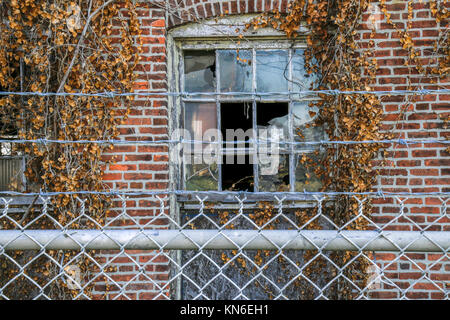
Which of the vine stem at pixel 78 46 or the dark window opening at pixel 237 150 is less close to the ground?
the vine stem at pixel 78 46

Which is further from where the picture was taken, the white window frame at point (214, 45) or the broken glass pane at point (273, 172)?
the broken glass pane at point (273, 172)

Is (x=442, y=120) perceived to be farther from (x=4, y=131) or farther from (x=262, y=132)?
(x=4, y=131)

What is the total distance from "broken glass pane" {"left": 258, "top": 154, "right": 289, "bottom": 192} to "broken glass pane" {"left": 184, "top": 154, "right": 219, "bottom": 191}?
0.45m

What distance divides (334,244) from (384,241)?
0.62 feet

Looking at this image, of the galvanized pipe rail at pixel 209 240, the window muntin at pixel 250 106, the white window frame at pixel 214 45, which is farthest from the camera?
the window muntin at pixel 250 106

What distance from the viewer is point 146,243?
4.72 ft

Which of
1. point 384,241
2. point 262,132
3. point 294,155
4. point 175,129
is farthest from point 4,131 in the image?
point 384,241

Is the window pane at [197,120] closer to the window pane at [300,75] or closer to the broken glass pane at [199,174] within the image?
the broken glass pane at [199,174]

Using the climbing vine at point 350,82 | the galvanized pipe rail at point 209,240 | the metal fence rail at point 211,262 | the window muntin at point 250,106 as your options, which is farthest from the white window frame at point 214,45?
the galvanized pipe rail at point 209,240

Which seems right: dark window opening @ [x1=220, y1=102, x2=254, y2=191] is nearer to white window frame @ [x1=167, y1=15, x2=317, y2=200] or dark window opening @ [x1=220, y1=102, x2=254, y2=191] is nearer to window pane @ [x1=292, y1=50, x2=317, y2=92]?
white window frame @ [x1=167, y1=15, x2=317, y2=200]

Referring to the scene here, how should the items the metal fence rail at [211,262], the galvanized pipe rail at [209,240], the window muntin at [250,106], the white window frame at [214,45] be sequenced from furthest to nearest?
1. the window muntin at [250,106]
2. the white window frame at [214,45]
3. the metal fence rail at [211,262]
4. the galvanized pipe rail at [209,240]

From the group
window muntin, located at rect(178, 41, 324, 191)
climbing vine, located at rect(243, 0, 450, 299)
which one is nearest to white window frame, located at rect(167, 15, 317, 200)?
window muntin, located at rect(178, 41, 324, 191)

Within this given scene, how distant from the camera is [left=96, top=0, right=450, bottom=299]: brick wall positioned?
3.26 meters

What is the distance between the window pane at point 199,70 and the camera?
3.65 meters
